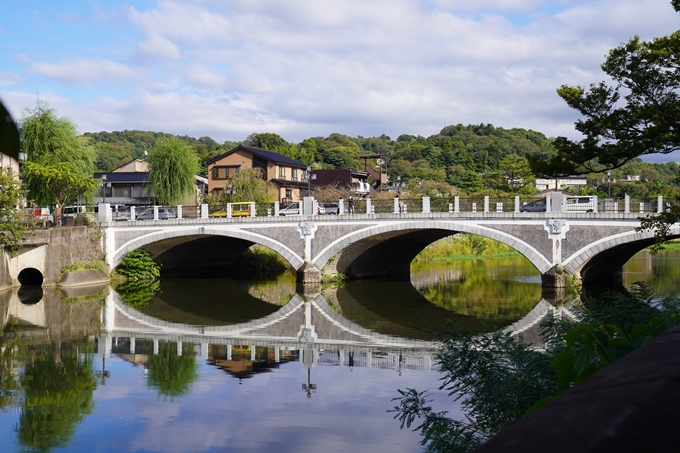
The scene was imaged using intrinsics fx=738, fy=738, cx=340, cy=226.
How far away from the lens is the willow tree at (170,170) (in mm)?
47969

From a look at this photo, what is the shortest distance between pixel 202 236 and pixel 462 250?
19677mm

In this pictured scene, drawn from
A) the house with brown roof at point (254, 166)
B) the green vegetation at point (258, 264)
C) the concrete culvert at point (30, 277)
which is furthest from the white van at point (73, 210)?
the house with brown roof at point (254, 166)

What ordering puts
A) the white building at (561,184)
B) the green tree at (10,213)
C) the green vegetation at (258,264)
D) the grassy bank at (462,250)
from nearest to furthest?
the green tree at (10,213) → the green vegetation at (258,264) → the grassy bank at (462,250) → the white building at (561,184)

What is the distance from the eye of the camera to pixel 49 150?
130 ft

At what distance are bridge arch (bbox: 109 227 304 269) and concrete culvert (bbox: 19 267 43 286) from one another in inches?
131

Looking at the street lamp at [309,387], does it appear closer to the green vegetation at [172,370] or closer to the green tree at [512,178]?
the green vegetation at [172,370]

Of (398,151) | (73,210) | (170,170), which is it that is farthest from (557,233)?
(398,151)

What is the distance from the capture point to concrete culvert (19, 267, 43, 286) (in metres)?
34.5

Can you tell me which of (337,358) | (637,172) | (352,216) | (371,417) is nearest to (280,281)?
(352,216)

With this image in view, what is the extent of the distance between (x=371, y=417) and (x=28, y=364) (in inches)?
368

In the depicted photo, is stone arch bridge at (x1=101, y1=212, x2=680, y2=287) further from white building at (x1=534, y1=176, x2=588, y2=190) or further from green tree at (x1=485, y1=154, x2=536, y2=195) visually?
white building at (x1=534, y1=176, x2=588, y2=190)

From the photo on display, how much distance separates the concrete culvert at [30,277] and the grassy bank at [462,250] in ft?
73.4

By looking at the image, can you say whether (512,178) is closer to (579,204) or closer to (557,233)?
(579,204)

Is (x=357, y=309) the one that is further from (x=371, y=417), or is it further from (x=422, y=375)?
(x=371, y=417)
